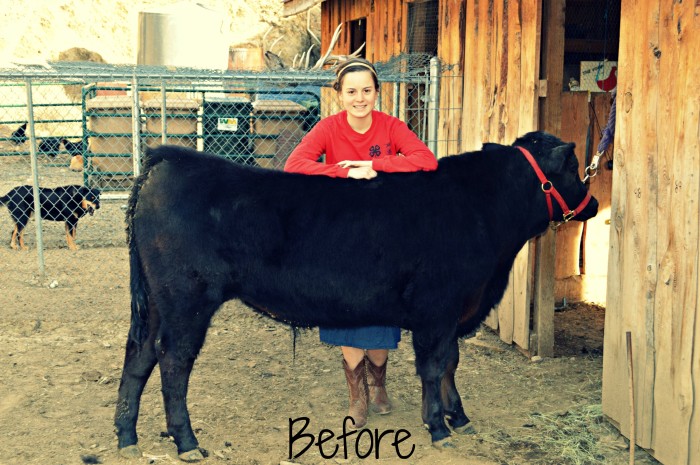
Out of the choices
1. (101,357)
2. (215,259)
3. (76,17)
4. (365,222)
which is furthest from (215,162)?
(76,17)

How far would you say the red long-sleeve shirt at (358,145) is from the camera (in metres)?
4.41

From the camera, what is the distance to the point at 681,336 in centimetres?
385

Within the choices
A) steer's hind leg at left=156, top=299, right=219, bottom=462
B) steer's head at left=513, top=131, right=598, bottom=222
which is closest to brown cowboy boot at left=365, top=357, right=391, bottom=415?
steer's hind leg at left=156, top=299, right=219, bottom=462

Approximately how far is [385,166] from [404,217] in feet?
1.03

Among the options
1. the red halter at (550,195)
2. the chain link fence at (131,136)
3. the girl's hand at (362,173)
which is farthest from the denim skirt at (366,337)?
the chain link fence at (131,136)

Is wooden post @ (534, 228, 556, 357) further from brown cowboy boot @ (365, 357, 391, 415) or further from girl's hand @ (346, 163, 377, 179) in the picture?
girl's hand @ (346, 163, 377, 179)

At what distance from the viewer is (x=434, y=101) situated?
726 centimetres

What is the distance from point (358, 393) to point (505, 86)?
2879 mm

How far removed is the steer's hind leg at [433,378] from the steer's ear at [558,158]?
3.71 feet

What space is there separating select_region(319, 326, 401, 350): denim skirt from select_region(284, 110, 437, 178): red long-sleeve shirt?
0.98m

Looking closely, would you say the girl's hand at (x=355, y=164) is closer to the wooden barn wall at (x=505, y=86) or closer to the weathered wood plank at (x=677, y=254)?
the weathered wood plank at (x=677, y=254)

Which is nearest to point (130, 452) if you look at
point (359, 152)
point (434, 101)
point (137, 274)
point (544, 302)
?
point (137, 274)

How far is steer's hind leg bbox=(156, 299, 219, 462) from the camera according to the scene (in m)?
4.11

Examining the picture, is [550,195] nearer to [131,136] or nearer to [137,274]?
[137,274]
